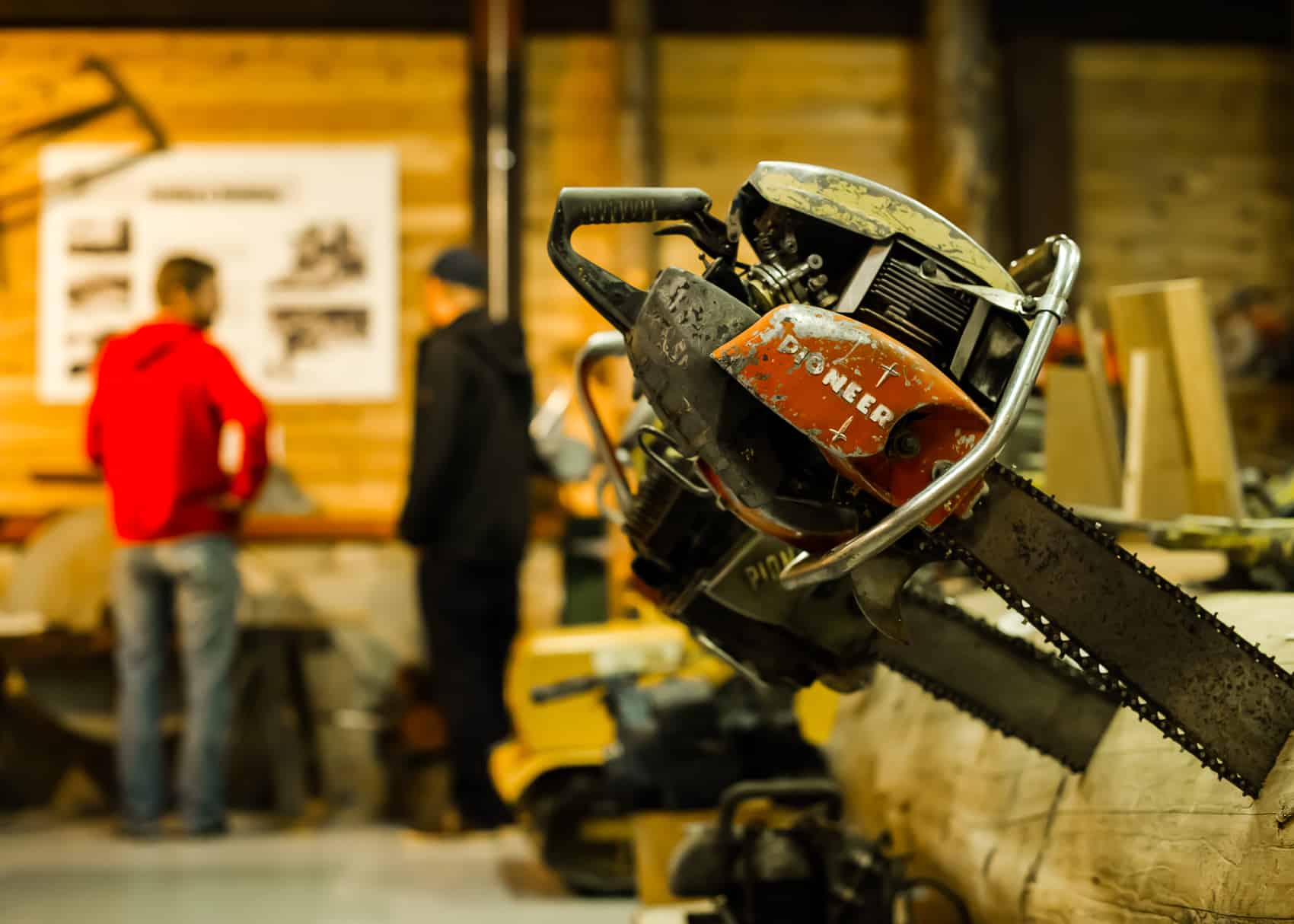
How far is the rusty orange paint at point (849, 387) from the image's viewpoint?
5.08 ft

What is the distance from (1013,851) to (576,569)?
3.72 metres

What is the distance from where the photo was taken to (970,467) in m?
1.46

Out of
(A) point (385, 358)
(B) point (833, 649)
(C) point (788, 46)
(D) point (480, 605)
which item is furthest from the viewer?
(C) point (788, 46)

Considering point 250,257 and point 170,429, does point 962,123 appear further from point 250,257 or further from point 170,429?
point 170,429

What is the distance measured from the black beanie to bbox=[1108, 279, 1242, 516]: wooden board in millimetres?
2837

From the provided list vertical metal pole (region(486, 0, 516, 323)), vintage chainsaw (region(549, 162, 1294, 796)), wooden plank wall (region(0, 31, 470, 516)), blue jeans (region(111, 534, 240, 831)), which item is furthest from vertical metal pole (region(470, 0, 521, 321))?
vintage chainsaw (region(549, 162, 1294, 796))

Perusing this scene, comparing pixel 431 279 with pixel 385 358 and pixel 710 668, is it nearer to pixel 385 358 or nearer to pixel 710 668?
pixel 385 358

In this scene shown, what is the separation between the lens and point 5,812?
18.8 ft

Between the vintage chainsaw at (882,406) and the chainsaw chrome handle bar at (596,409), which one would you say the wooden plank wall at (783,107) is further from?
the vintage chainsaw at (882,406)

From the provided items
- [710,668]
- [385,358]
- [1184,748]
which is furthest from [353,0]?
[1184,748]

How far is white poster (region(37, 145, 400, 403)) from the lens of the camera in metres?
6.18

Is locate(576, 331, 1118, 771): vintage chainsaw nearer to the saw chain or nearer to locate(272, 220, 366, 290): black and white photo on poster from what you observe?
the saw chain

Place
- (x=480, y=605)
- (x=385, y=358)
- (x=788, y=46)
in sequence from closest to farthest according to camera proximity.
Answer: (x=480, y=605), (x=385, y=358), (x=788, y=46)

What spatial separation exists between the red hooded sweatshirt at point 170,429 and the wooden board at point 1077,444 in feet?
10.8
